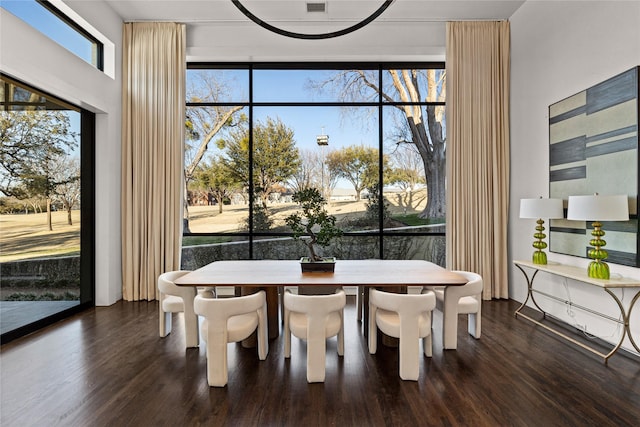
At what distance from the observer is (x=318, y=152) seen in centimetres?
514

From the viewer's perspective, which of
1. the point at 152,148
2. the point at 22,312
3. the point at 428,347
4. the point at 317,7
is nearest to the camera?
the point at 428,347

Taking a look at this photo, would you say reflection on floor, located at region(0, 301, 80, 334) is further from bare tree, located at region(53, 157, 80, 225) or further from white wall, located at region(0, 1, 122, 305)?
bare tree, located at region(53, 157, 80, 225)


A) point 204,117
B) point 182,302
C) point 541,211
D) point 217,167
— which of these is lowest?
point 182,302

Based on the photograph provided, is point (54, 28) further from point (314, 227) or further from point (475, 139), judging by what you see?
point (475, 139)

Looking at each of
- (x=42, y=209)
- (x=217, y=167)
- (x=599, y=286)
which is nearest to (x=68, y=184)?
(x=42, y=209)

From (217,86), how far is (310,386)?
449cm

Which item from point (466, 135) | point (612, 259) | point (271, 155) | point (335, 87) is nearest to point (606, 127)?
point (612, 259)

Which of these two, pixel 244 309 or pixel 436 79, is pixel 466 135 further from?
pixel 244 309

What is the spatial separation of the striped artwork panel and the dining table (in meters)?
1.42

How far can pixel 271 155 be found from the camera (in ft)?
16.9

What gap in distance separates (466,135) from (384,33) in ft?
6.25

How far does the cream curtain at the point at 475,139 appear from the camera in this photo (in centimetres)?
477

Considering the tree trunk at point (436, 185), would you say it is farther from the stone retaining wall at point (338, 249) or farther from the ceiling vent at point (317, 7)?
the ceiling vent at point (317, 7)

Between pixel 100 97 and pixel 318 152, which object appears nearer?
pixel 100 97
